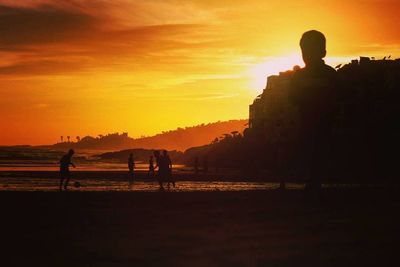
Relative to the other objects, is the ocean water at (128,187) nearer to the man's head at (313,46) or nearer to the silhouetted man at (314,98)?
the silhouetted man at (314,98)

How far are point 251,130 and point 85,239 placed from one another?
9617 centimetres

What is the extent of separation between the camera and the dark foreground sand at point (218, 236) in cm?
536

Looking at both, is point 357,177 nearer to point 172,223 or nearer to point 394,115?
point 394,115

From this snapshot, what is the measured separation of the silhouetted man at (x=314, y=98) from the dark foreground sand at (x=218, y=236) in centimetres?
80

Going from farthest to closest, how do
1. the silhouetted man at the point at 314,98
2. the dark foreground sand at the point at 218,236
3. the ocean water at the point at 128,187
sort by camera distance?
1. the ocean water at the point at 128,187
2. the silhouetted man at the point at 314,98
3. the dark foreground sand at the point at 218,236

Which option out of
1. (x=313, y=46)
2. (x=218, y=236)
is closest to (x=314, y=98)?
(x=313, y=46)

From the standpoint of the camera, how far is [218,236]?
21.7 ft

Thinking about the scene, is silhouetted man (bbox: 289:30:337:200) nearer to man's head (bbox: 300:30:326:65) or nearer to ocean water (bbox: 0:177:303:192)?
man's head (bbox: 300:30:326:65)

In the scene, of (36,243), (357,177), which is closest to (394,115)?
(357,177)

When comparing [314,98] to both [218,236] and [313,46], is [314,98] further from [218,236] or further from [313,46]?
[218,236]

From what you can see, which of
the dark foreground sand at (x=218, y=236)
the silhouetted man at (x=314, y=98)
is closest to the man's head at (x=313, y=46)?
the silhouetted man at (x=314, y=98)

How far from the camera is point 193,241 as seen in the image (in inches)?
249

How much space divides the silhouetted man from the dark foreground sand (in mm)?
798

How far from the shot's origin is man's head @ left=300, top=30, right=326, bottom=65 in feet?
25.1
